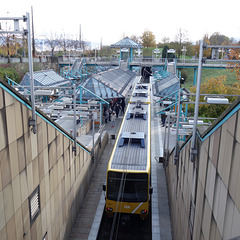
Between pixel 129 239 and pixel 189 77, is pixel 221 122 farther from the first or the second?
pixel 189 77

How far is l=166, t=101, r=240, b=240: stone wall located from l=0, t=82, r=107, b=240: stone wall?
4.11 meters

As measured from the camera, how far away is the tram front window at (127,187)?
10891 mm

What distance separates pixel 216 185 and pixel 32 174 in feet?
14.5

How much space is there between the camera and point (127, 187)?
437 inches

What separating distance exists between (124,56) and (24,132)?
169 feet

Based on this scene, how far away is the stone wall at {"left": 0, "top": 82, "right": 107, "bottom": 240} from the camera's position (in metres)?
5.74

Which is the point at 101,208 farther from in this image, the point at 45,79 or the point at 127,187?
the point at 45,79

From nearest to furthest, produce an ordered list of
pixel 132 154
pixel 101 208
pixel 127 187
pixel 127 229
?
pixel 127 187 < pixel 127 229 < pixel 132 154 < pixel 101 208

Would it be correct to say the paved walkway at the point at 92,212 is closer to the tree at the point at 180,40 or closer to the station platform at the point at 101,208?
the station platform at the point at 101,208

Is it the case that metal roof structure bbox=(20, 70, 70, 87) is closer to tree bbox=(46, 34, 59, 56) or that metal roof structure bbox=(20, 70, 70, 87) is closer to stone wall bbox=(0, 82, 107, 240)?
stone wall bbox=(0, 82, 107, 240)

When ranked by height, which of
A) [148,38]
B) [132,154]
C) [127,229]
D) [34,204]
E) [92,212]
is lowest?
[127,229]

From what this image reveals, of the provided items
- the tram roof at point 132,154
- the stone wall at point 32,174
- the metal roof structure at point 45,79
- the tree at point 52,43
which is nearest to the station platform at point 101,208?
the stone wall at point 32,174

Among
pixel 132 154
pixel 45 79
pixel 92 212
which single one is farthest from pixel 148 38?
pixel 92 212

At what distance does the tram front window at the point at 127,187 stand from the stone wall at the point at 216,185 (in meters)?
3.07
